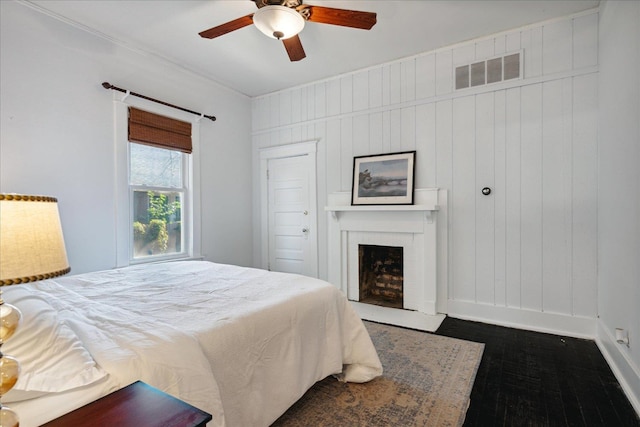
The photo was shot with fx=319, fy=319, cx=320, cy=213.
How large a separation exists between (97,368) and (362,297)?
3278mm

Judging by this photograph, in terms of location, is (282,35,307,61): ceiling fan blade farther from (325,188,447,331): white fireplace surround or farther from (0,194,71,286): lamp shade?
(0,194,71,286): lamp shade

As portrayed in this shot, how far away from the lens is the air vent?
3051 mm

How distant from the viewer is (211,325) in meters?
1.32

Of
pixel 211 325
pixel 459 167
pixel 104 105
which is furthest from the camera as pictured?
pixel 459 167

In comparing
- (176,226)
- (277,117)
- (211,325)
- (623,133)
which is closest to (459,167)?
(623,133)

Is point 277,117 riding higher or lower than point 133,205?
higher

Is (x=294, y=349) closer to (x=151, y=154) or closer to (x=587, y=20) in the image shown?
(x=151, y=154)

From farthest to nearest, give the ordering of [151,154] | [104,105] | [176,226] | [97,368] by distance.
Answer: [176,226]
[151,154]
[104,105]
[97,368]

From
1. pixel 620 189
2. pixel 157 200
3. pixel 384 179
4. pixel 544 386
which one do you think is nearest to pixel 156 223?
pixel 157 200

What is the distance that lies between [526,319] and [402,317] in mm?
1128

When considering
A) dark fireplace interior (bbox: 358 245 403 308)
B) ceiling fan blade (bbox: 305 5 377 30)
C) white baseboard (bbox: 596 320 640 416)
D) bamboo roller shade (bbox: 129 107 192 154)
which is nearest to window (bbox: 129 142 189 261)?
bamboo roller shade (bbox: 129 107 192 154)

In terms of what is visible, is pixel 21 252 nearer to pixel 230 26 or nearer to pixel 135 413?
pixel 135 413

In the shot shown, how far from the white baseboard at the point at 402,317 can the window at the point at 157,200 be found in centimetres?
227

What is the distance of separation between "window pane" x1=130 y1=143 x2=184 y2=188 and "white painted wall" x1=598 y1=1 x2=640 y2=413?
13.2 feet
